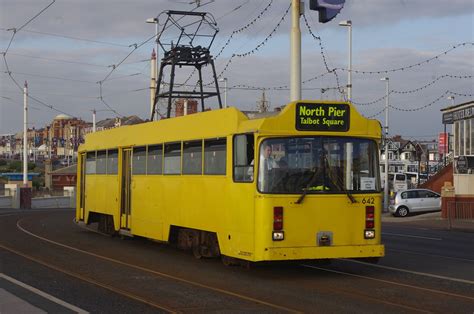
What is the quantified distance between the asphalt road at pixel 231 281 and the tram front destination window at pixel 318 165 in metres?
1.57

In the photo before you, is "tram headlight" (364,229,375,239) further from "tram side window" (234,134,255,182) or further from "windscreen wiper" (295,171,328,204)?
"tram side window" (234,134,255,182)

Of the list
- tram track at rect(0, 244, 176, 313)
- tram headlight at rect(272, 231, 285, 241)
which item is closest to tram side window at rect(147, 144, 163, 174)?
tram track at rect(0, 244, 176, 313)

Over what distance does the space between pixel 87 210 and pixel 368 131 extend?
12.0m

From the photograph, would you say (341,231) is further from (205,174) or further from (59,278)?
(59,278)

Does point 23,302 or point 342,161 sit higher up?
point 342,161

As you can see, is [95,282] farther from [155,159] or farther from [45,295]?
[155,159]

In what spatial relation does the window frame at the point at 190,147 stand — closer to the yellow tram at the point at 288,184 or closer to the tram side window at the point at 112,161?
the yellow tram at the point at 288,184

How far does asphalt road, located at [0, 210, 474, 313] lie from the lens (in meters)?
9.41

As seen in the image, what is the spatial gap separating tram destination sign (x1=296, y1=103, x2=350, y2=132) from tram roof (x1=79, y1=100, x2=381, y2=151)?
71 mm

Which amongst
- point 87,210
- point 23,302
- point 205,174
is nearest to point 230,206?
point 205,174

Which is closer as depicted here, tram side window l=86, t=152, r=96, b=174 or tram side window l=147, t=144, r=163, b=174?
tram side window l=147, t=144, r=163, b=174

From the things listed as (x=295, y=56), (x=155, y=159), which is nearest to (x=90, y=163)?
(x=155, y=159)

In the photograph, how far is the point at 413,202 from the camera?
1524 inches

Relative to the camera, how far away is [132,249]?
1697 cm
